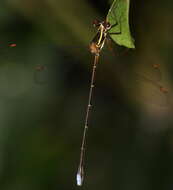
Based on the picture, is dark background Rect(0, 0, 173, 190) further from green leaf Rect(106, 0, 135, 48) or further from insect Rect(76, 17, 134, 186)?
green leaf Rect(106, 0, 135, 48)

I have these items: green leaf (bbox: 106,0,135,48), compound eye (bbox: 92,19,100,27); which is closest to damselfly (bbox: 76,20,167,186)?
compound eye (bbox: 92,19,100,27)

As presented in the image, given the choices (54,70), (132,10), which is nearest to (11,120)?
(54,70)

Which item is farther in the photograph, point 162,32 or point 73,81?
point 73,81

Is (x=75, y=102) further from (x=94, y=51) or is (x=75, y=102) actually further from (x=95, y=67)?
(x=94, y=51)

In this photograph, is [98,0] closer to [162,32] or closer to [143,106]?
[162,32]

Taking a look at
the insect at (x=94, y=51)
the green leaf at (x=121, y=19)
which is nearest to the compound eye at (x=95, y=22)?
the insect at (x=94, y=51)

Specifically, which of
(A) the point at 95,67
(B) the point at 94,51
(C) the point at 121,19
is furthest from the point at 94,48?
(C) the point at 121,19

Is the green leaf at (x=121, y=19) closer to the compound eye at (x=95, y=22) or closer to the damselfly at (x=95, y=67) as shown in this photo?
the damselfly at (x=95, y=67)
